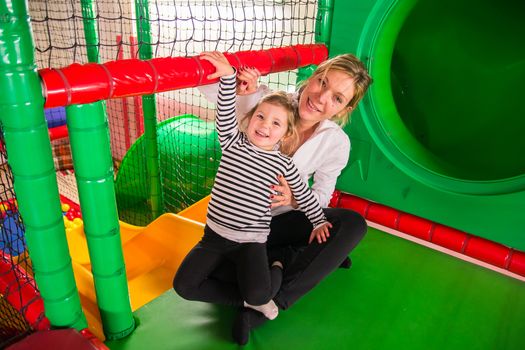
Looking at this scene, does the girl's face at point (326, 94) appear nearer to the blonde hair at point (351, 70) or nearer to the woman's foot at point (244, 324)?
the blonde hair at point (351, 70)

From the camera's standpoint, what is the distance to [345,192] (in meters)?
2.17

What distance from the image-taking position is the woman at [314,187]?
4.45ft

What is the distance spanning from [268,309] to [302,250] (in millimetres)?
275

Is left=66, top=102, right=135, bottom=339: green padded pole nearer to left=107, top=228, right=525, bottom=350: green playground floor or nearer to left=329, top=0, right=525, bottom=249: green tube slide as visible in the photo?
left=107, top=228, right=525, bottom=350: green playground floor

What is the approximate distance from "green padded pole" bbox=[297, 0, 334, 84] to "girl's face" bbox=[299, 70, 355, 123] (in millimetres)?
469

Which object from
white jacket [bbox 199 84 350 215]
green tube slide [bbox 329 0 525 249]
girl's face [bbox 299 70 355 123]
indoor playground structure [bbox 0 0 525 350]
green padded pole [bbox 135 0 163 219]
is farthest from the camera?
green padded pole [bbox 135 0 163 219]

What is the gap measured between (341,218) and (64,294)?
90 centimetres

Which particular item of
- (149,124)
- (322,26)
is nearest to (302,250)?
(322,26)

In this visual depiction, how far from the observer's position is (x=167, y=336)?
128cm

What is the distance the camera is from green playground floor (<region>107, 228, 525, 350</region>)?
1.30 metres

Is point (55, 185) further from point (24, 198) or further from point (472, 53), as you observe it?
Result: point (472, 53)

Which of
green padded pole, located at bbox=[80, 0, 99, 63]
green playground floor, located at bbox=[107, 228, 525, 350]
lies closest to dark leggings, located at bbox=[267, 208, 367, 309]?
green playground floor, located at bbox=[107, 228, 525, 350]

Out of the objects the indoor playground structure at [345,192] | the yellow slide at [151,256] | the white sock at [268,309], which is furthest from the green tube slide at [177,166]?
the white sock at [268,309]

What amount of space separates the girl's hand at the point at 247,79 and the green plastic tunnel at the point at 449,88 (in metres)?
0.74
